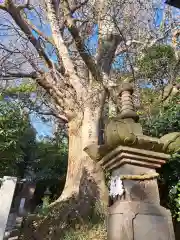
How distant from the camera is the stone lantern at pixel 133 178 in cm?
243

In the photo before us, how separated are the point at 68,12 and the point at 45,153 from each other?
5.66 metres

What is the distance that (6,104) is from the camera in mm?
7652

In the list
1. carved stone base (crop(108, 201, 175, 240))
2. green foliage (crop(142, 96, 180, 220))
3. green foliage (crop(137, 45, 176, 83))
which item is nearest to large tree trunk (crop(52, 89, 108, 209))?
green foliage (crop(142, 96, 180, 220))

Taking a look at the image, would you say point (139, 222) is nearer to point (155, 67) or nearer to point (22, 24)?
point (22, 24)

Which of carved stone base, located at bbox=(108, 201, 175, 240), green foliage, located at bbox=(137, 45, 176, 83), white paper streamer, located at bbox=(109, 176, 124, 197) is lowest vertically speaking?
carved stone base, located at bbox=(108, 201, 175, 240)

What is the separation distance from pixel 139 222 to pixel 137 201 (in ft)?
0.72

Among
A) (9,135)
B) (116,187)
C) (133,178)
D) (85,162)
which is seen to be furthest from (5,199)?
(9,135)

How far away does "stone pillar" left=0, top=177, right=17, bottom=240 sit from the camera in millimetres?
2980

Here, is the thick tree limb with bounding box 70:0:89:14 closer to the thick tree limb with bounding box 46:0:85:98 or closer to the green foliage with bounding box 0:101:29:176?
the thick tree limb with bounding box 46:0:85:98

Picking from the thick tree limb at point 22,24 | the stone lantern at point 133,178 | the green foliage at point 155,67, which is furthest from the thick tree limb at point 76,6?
the stone lantern at point 133,178

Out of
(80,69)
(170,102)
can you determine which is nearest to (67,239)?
(170,102)

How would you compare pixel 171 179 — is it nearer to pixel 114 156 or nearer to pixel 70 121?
pixel 114 156

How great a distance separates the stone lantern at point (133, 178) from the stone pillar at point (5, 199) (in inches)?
46.8

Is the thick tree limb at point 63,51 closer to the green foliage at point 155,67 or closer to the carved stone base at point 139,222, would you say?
the green foliage at point 155,67
